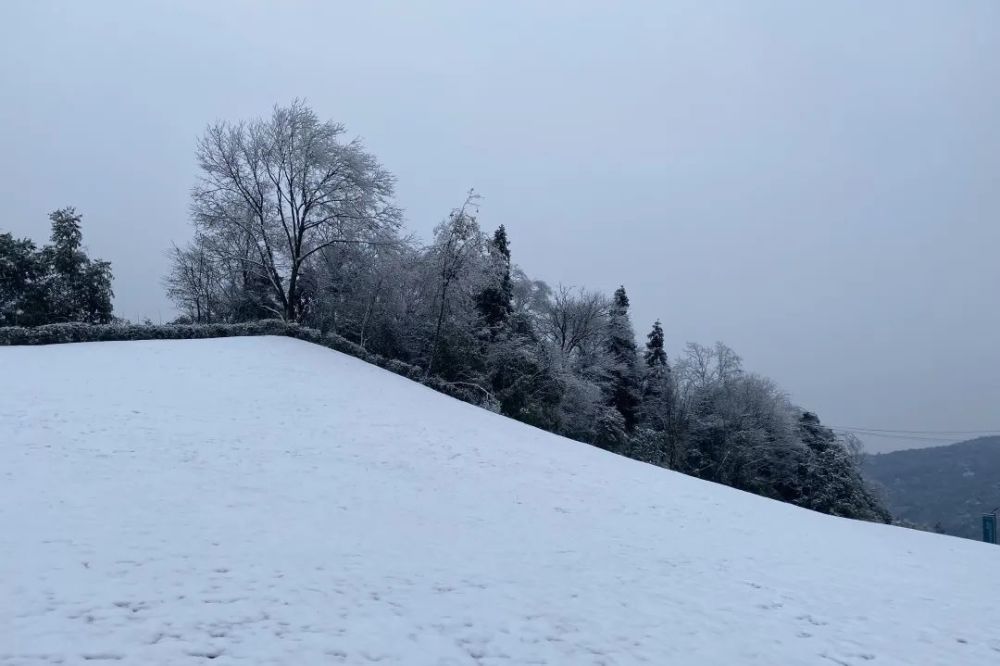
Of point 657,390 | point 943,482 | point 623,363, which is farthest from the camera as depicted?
point 943,482

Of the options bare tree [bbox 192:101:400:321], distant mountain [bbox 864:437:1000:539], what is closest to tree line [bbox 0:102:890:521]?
bare tree [bbox 192:101:400:321]

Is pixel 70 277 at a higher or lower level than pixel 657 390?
higher

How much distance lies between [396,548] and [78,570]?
131 inches

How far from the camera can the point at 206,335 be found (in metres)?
25.0

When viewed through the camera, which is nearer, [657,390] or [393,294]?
[393,294]

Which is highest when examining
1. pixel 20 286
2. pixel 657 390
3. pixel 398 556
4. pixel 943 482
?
pixel 20 286

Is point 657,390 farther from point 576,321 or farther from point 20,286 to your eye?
point 20,286

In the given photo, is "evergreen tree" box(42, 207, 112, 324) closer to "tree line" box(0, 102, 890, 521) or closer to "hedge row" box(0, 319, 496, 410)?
"tree line" box(0, 102, 890, 521)

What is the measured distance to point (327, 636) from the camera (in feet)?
17.3

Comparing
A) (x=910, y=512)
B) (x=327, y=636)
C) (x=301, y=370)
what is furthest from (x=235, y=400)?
(x=910, y=512)

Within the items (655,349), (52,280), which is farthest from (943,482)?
(52,280)

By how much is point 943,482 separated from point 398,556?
7631 centimetres

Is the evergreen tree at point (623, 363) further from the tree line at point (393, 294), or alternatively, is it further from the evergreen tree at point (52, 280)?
the evergreen tree at point (52, 280)

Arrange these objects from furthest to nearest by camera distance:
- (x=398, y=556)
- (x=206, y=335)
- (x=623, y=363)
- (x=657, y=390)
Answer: (x=657, y=390)
(x=623, y=363)
(x=206, y=335)
(x=398, y=556)
